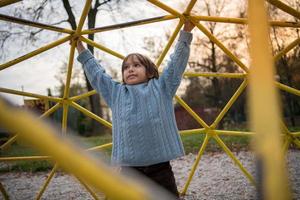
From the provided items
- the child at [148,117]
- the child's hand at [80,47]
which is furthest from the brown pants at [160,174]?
the child's hand at [80,47]

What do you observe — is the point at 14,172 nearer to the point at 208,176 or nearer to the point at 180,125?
the point at 208,176

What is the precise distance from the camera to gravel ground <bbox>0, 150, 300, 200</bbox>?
150 inches

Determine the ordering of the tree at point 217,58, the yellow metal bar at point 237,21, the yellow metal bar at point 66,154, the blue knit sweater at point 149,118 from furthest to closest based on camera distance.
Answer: the tree at point 217,58, the yellow metal bar at point 237,21, the blue knit sweater at point 149,118, the yellow metal bar at point 66,154

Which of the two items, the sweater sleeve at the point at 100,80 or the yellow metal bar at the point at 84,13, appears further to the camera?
the yellow metal bar at the point at 84,13

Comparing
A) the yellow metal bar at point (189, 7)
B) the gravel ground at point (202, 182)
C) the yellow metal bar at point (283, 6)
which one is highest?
the yellow metal bar at point (189, 7)

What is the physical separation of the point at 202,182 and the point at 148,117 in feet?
9.69

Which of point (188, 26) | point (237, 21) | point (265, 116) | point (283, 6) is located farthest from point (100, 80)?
point (265, 116)

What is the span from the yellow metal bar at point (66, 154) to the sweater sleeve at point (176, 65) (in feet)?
5.25

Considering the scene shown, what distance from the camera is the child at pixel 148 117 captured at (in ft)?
6.39

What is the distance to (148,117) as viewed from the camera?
197cm

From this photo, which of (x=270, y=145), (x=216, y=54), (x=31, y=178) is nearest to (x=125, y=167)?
(x=270, y=145)

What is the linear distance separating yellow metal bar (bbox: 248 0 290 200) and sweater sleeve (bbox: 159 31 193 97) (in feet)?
4.74

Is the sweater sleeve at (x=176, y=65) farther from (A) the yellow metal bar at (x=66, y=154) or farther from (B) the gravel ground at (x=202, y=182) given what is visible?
(A) the yellow metal bar at (x=66, y=154)

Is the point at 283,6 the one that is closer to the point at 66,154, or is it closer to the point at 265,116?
the point at 265,116
